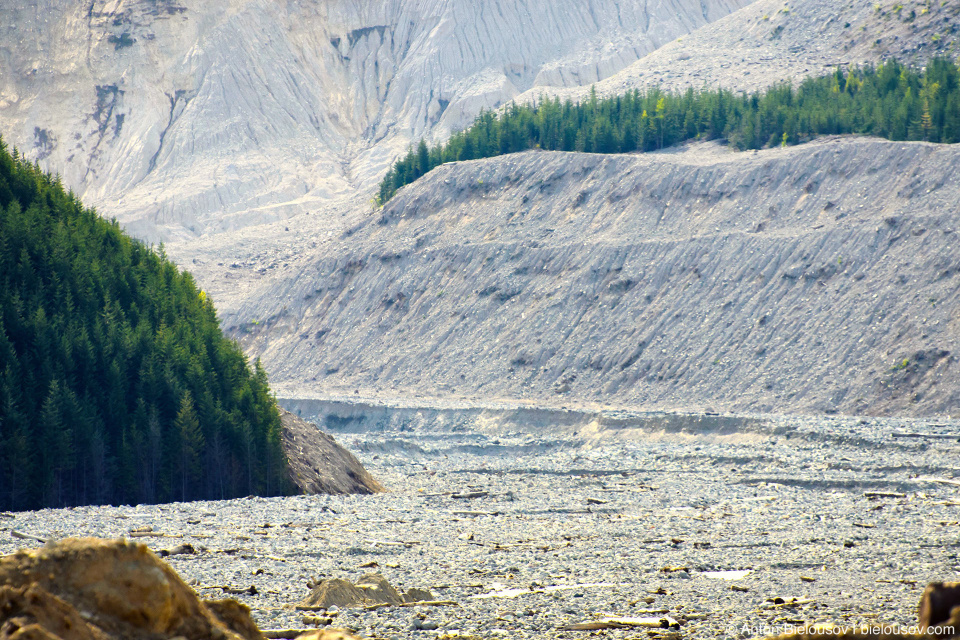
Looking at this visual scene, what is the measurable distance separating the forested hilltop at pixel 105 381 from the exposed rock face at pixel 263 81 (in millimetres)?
77331

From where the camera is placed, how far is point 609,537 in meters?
16.2

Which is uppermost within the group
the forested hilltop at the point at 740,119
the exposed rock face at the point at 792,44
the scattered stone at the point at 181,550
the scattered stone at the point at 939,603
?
the exposed rock face at the point at 792,44

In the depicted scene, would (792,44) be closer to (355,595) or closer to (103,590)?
(355,595)

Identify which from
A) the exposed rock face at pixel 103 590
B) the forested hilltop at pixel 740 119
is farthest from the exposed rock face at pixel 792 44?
the exposed rock face at pixel 103 590

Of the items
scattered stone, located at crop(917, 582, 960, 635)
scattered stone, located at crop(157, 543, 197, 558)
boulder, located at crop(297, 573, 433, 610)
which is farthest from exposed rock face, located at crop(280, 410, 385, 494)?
scattered stone, located at crop(917, 582, 960, 635)

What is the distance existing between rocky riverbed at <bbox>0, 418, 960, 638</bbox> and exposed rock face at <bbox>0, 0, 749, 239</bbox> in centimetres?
8033

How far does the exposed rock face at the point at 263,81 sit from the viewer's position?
107 metres

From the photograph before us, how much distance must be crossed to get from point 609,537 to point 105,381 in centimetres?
1321

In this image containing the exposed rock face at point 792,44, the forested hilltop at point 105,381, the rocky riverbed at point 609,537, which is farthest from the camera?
the exposed rock face at point 792,44

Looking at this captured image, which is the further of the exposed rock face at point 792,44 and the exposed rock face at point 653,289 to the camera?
the exposed rock face at point 792,44

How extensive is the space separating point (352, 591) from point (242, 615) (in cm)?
437

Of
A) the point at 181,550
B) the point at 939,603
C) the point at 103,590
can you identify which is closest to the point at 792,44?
the point at 181,550

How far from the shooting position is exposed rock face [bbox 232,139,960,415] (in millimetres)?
41781

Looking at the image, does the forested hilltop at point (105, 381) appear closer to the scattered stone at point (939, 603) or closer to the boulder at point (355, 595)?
the boulder at point (355, 595)
